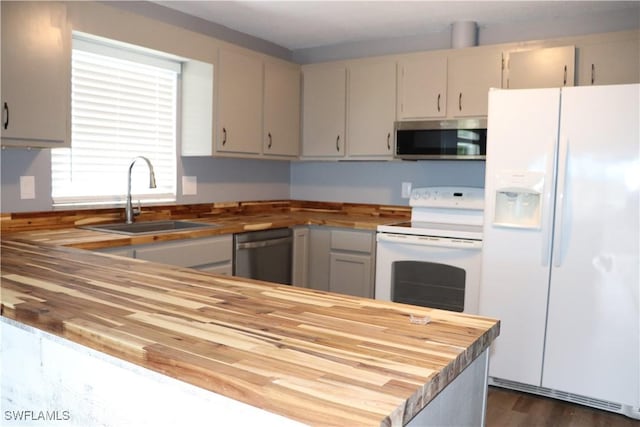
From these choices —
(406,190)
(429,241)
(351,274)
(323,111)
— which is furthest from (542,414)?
(323,111)

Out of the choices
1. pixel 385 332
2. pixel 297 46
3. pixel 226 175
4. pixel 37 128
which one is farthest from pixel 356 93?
pixel 385 332

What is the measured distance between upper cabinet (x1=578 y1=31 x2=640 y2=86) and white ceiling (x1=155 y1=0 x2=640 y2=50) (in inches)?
9.8

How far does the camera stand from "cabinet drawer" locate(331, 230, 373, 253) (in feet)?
11.8

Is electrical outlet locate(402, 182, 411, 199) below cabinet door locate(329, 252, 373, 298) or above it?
above

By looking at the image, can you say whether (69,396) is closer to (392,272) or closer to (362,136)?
(392,272)

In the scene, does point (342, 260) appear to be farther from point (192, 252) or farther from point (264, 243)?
point (192, 252)

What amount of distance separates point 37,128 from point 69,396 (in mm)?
1695

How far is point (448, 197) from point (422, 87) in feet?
2.58

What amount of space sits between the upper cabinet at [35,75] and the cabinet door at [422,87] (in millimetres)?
2167

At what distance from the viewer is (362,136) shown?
3.97m

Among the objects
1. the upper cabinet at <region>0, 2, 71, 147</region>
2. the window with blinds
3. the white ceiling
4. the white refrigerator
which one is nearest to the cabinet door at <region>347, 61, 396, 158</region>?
the white ceiling

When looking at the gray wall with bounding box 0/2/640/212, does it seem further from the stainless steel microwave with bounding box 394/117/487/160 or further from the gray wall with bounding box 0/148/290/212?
the stainless steel microwave with bounding box 394/117/487/160

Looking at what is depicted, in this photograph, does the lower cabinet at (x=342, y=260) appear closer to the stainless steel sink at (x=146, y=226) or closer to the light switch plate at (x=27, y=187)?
the stainless steel sink at (x=146, y=226)

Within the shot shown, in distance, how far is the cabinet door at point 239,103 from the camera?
11.7 feet
